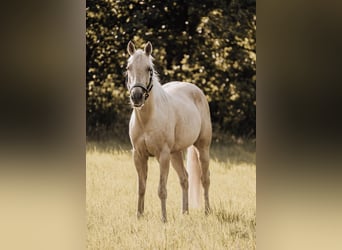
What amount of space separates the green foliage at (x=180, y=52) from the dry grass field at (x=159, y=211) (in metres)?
0.30

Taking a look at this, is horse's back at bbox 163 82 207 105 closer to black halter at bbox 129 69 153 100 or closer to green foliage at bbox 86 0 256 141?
green foliage at bbox 86 0 256 141

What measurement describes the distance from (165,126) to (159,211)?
0.61 m

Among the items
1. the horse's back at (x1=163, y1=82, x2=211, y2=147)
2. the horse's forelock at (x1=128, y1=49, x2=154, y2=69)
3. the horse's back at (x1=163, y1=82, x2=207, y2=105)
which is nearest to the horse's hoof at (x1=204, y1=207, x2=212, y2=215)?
the horse's back at (x1=163, y1=82, x2=211, y2=147)

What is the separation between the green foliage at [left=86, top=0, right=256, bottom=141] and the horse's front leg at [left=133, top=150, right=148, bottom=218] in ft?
2.33

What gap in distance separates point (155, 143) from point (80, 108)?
1.59m

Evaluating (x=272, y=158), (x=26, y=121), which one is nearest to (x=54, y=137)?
(x=26, y=121)

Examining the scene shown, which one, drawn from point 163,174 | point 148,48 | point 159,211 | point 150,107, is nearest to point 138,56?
point 148,48

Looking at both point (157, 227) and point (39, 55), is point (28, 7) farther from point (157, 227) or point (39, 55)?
point (157, 227)

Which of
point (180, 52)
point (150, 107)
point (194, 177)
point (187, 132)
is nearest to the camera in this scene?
point (150, 107)

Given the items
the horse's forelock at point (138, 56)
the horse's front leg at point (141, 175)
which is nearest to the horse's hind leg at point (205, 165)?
the horse's front leg at point (141, 175)

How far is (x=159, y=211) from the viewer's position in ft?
12.1

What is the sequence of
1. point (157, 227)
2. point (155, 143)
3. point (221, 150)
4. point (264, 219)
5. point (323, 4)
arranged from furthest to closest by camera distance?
point (221, 150)
point (155, 143)
point (157, 227)
point (264, 219)
point (323, 4)

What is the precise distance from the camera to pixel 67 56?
2135 mm

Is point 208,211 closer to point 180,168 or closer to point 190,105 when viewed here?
point 180,168
